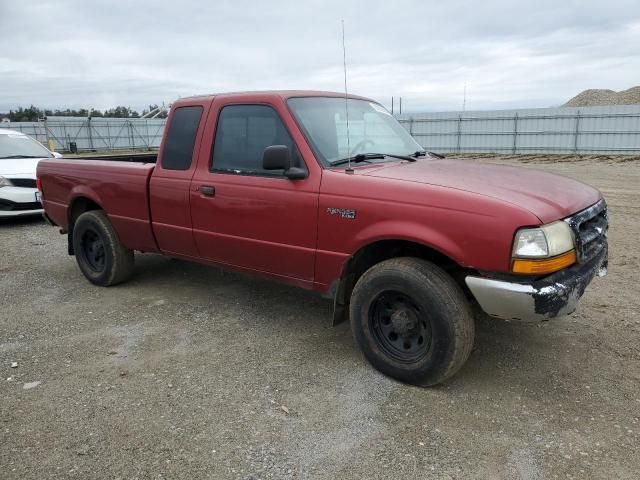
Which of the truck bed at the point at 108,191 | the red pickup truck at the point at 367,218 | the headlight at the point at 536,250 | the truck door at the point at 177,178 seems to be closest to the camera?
the headlight at the point at 536,250

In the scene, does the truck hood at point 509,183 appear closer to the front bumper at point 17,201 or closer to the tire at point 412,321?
the tire at point 412,321

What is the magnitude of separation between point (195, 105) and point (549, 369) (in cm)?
356

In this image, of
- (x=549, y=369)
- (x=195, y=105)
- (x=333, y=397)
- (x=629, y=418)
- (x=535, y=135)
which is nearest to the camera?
(x=629, y=418)

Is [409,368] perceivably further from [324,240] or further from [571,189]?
[571,189]

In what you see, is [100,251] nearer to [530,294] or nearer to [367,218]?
[367,218]

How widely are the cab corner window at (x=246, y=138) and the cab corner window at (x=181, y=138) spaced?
0.29 metres

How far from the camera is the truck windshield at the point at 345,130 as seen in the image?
392 centimetres

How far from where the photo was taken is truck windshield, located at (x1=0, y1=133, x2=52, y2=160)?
9925 millimetres

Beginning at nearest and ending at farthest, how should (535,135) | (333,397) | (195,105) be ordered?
(333,397) < (195,105) < (535,135)

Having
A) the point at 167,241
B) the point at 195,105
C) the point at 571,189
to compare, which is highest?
the point at 195,105

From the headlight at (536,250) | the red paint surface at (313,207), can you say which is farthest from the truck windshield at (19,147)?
the headlight at (536,250)

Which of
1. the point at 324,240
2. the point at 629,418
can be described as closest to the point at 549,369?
the point at 629,418

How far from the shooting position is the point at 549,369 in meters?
3.68

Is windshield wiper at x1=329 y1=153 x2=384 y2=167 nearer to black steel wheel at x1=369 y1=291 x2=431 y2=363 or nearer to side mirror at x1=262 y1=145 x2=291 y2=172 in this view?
side mirror at x1=262 y1=145 x2=291 y2=172
